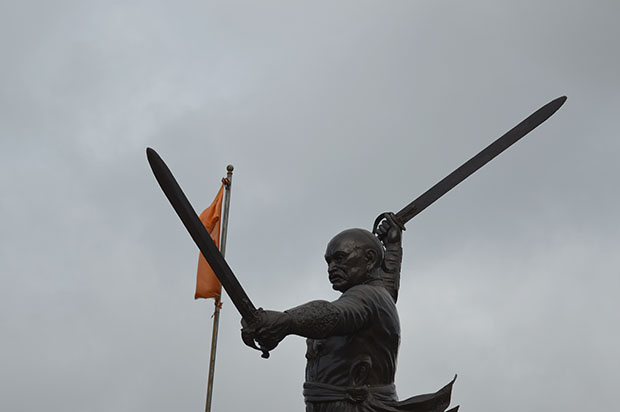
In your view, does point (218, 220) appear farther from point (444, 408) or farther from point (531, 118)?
point (444, 408)

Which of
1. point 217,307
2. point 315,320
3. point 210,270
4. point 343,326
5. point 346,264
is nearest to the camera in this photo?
point 315,320

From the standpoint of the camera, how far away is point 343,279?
260 inches

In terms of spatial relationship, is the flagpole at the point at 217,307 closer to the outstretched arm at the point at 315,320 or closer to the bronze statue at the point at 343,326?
the bronze statue at the point at 343,326

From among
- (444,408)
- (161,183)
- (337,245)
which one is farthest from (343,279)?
(161,183)

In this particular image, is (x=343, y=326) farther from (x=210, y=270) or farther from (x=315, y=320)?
(x=210, y=270)

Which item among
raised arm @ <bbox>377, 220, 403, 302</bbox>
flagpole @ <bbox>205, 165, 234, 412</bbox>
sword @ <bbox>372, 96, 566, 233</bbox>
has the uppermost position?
flagpole @ <bbox>205, 165, 234, 412</bbox>

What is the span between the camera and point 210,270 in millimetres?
16688

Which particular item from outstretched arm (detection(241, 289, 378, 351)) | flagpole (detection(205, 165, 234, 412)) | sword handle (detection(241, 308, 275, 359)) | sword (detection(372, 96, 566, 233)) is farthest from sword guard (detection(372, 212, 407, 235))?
flagpole (detection(205, 165, 234, 412))

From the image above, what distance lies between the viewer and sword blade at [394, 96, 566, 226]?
8.18 meters

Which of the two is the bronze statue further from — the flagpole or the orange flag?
the orange flag

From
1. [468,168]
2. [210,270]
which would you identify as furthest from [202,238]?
[210,270]

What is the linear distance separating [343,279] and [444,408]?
1.21 meters

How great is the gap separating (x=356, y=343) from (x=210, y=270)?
10.7 m

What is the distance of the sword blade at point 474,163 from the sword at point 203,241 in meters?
2.90
